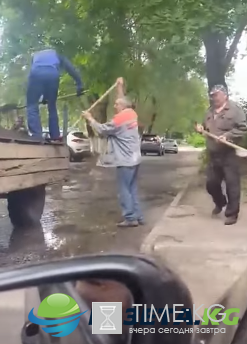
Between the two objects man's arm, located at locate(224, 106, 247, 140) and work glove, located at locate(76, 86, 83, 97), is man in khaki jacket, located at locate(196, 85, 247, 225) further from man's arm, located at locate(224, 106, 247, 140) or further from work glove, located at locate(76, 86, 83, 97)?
work glove, located at locate(76, 86, 83, 97)

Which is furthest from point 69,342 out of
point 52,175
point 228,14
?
point 228,14

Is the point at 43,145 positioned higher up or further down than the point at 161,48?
further down

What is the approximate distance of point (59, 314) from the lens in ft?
2.58

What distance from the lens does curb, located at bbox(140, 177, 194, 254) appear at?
2.79ft

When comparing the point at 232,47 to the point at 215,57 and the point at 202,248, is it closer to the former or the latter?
A: the point at 215,57

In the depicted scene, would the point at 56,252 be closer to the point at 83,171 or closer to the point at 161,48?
the point at 83,171

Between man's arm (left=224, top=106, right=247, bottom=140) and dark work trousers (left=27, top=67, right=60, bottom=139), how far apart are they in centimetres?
34

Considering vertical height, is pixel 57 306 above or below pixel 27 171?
below

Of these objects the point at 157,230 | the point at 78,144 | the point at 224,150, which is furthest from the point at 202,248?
the point at 78,144

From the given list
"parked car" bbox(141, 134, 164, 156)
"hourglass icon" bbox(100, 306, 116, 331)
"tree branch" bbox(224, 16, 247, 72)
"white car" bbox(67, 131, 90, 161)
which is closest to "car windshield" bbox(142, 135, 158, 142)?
"parked car" bbox(141, 134, 164, 156)

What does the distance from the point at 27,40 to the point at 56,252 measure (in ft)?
1.30

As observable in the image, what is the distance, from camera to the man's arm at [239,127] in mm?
947

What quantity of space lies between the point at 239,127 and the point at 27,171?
0.42 metres

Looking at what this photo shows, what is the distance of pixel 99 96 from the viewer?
902 millimetres
